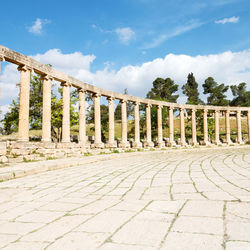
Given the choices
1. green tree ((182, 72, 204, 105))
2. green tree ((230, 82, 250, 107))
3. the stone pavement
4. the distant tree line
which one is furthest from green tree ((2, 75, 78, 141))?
green tree ((230, 82, 250, 107))

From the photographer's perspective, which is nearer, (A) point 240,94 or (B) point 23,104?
(B) point 23,104

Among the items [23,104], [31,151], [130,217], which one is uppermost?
[23,104]

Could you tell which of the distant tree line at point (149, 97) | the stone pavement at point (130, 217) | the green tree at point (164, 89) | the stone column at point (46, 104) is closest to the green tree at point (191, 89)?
the distant tree line at point (149, 97)

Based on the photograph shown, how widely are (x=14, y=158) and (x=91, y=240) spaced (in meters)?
10.7

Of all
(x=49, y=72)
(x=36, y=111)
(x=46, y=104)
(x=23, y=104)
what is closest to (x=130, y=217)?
(x=23, y=104)

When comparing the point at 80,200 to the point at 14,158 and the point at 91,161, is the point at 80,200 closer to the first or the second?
the point at 91,161

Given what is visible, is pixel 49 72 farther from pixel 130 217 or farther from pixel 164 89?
pixel 164 89

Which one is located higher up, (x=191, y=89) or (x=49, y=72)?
(x=191, y=89)

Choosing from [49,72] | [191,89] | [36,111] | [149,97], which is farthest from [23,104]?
[191,89]

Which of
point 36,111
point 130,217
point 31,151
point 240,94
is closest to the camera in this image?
point 130,217

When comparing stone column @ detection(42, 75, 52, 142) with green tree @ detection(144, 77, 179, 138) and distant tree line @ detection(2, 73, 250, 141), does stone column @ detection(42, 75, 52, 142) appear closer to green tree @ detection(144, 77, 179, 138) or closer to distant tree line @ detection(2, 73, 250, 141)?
distant tree line @ detection(2, 73, 250, 141)

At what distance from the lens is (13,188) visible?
543cm

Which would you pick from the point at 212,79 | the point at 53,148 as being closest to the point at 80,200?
the point at 53,148

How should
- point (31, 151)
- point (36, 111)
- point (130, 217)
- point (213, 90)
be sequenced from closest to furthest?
point (130, 217) → point (31, 151) → point (36, 111) → point (213, 90)
